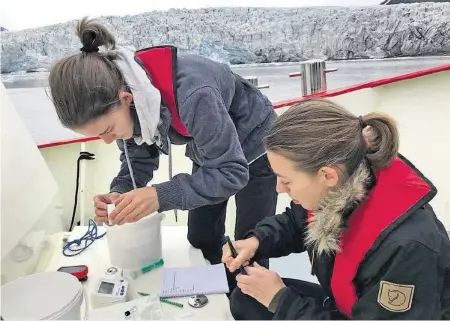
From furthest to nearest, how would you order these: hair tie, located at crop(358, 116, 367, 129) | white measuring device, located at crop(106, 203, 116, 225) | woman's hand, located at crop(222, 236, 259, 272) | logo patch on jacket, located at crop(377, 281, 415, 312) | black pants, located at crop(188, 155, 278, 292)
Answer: black pants, located at crop(188, 155, 278, 292), white measuring device, located at crop(106, 203, 116, 225), woman's hand, located at crop(222, 236, 259, 272), hair tie, located at crop(358, 116, 367, 129), logo patch on jacket, located at crop(377, 281, 415, 312)

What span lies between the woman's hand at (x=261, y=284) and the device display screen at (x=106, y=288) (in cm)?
32

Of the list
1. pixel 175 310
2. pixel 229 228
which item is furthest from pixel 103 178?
pixel 175 310

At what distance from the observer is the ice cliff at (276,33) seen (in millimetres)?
1868

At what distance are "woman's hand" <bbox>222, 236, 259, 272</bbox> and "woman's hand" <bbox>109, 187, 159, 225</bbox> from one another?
0.20m

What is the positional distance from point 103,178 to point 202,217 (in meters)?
0.71

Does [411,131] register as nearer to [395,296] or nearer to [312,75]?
[312,75]

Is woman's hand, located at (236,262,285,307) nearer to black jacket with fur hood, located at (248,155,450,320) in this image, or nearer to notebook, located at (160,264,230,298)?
black jacket with fur hood, located at (248,155,450,320)

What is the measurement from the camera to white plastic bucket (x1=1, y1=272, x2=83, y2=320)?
82 centimetres

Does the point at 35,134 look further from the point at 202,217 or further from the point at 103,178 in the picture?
the point at 202,217

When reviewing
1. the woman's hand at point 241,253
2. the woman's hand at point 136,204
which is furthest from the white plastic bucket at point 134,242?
the woman's hand at point 241,253

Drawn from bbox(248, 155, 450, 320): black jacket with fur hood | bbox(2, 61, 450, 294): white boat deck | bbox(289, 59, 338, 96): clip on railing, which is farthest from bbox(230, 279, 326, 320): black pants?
bbox(289, 59, 338, 96): clip on railing

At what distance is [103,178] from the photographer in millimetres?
1954

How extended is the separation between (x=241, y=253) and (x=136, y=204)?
267 mm

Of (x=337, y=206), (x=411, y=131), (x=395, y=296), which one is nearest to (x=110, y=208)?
(x=337, y=206)
